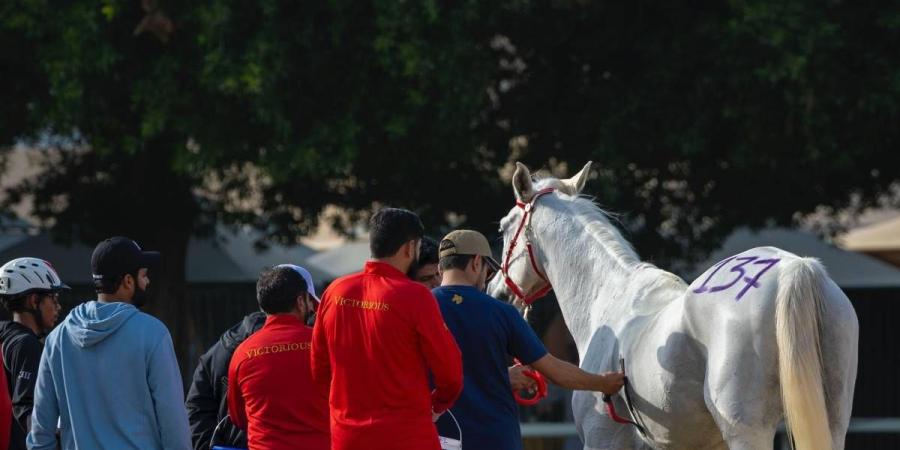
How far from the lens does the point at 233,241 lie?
16156 millimetres

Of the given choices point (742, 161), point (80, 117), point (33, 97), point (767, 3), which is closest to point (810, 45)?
point (767, 3)

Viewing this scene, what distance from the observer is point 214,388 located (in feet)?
19.4

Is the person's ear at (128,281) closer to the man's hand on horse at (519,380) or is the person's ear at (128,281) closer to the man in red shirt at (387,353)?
the man in red shirt at (387,353)

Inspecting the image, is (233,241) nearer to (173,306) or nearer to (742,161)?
(173,306)

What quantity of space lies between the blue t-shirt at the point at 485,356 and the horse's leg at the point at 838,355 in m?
1.11

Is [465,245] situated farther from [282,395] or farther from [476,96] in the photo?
[476,96]

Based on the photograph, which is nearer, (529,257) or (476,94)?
(529,257)

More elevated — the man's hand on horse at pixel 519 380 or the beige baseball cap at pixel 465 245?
the beige baseball cap at pixel 465 245

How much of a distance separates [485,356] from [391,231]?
2.34 feet

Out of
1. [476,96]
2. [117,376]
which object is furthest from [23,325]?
[476,96]

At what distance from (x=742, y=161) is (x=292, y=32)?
4.57m

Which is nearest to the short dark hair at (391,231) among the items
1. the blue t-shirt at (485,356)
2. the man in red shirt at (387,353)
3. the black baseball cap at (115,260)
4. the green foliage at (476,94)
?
the man in red shirt at (387,353)

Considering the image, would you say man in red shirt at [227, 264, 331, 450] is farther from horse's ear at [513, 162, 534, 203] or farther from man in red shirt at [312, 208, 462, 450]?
horse's ear at [513, 162, 534, 203]

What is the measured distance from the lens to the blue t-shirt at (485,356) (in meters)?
5.09
